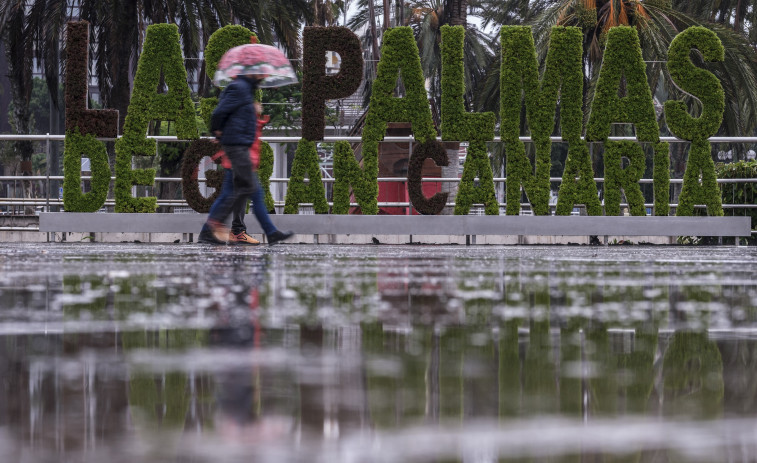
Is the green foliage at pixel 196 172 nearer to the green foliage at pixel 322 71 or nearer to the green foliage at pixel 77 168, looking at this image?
the green foliage at pixel 77 168

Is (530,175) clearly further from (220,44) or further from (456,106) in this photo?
(220,44)

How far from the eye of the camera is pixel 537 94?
1541 centimetres

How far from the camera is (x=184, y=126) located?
1552 cm

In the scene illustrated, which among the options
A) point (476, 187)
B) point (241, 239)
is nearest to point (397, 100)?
point (476, 187)

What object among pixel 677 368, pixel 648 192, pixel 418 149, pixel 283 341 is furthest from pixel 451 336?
pixel 648 192

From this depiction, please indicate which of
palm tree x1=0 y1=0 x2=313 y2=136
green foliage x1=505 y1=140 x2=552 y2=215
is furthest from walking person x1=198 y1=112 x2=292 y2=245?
palm tree x1=0 y1=0 x2=313 y2=136

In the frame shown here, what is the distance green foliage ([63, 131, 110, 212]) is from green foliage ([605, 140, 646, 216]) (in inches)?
306

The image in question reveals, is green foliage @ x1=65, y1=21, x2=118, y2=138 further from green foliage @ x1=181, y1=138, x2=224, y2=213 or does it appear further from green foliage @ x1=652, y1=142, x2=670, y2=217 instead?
green foliage @ x1=652, y1=142, x2=670, y2=217

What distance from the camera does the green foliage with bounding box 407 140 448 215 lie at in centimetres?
1541

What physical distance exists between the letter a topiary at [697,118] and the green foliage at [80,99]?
8.64m

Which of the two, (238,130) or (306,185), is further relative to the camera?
(306,185)

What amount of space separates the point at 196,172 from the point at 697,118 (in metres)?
7.76

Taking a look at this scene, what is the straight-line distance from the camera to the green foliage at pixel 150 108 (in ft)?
50.7

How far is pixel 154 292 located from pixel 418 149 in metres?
10.8
